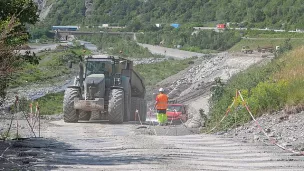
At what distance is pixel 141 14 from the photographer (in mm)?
154125

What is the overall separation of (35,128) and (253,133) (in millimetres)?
7976

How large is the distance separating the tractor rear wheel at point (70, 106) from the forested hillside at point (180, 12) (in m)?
67.0

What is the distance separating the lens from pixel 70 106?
27.7 metres

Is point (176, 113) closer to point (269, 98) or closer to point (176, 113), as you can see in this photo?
point (176, 113)

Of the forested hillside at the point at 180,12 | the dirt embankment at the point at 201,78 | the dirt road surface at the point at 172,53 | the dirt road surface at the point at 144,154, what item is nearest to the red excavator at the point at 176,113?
the dirt embankment at the point at 201,78

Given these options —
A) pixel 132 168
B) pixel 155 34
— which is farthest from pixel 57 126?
pixel 155 34

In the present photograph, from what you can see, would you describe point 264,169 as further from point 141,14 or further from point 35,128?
point 141,14

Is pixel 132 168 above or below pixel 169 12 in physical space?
below

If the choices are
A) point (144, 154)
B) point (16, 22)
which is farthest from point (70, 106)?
point (16, 22)

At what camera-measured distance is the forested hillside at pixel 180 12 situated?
104625 mm

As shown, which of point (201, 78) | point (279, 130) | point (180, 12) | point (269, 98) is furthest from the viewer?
point (180, 12)

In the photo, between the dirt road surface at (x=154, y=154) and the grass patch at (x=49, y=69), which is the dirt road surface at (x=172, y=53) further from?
the dirt road surface at (x=154, y=154)

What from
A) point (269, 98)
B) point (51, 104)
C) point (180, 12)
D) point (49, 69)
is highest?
point (180, 12)

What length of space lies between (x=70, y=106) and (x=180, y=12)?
119727mm
